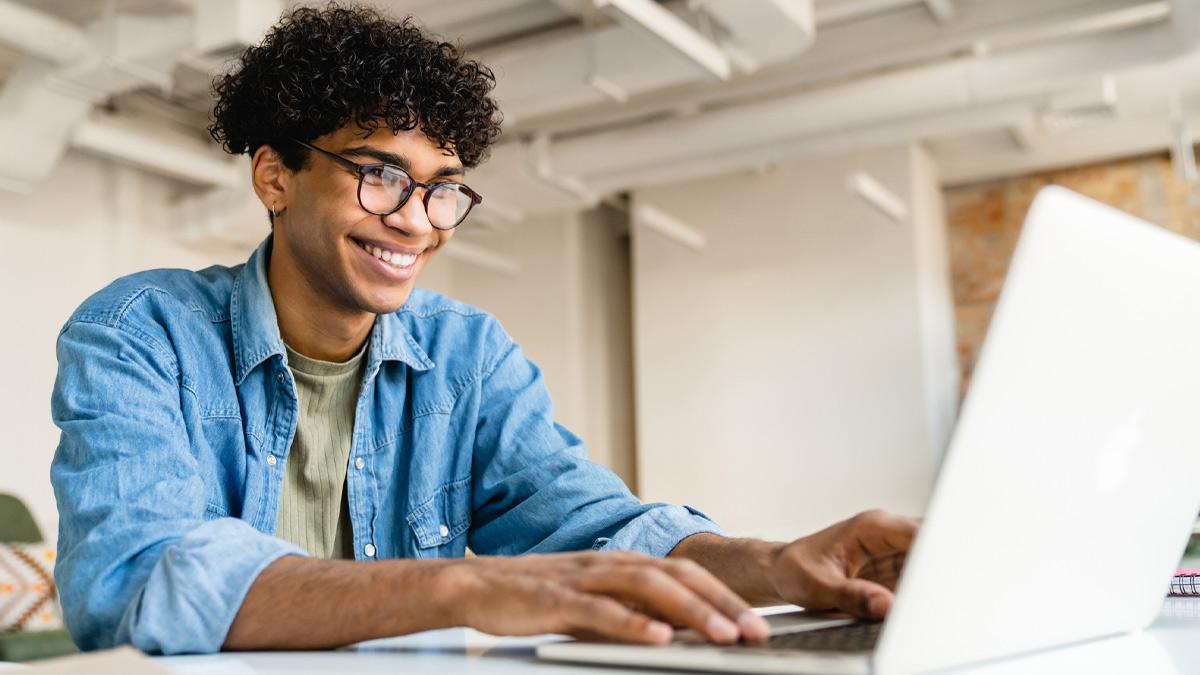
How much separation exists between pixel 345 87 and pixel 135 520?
27.7 inches

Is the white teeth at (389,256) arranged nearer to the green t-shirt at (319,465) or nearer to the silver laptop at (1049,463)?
the green t-shirt at (319,465)

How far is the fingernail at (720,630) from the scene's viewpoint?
0.67 metres

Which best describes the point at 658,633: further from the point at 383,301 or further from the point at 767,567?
the point at 383,301

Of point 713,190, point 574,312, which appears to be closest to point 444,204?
point 713,190

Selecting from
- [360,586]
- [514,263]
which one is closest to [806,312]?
[514,263]

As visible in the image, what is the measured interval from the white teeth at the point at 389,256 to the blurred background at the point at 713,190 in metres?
1.96

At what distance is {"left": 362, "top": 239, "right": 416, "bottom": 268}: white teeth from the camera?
1.41 meters

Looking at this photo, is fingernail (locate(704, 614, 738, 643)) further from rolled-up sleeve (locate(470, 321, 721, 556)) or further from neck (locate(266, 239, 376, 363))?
neck (locate(266, 239, 376, 363))

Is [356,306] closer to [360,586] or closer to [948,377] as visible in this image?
[360,586]

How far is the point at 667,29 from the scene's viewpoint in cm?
346

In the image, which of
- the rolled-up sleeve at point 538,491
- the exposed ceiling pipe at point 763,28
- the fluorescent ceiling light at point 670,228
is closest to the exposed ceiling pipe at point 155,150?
the fluorescent ceiling light at point 670,228

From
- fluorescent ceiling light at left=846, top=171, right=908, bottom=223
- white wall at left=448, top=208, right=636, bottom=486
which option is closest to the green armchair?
white wall at left=448, top=208, right=636, bottom=486

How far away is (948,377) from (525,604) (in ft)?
18.2

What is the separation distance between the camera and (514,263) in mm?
6312
